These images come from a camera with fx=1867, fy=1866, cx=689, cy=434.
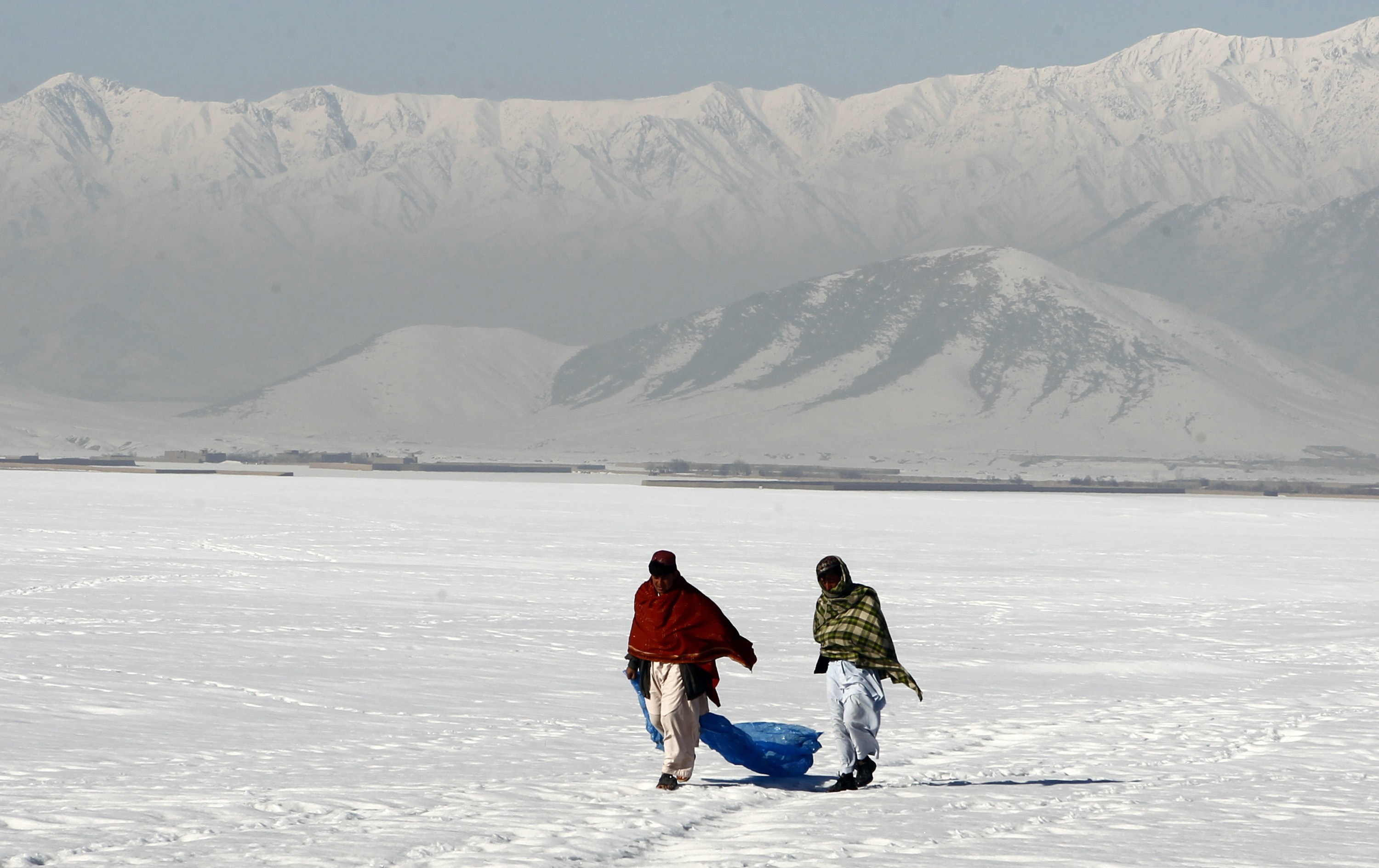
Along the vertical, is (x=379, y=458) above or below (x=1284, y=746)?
above

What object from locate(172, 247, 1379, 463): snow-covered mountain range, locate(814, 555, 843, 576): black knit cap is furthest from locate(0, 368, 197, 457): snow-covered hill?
locate(814, 555, 843, 576): black knit cap

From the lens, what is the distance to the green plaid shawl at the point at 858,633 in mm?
10672

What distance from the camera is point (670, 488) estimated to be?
80.8 m

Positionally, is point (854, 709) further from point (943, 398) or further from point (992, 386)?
point (992, 386)

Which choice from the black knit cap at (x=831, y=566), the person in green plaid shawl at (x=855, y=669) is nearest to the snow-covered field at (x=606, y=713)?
the person in green plaid shawl at (x=855, y=669)

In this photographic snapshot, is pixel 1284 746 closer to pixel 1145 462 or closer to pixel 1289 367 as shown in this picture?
pixel 1145 462

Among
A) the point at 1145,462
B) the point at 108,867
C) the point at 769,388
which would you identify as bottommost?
the point at 108,867

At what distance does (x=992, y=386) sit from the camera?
171 metres

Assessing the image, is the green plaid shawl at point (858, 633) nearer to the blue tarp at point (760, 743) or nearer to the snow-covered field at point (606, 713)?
the blue tarp at point (760, 743)

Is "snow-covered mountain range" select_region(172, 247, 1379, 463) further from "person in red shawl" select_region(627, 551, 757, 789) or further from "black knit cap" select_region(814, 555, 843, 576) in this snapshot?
"person in red shawl" select_region(627, 551, 757, 789)

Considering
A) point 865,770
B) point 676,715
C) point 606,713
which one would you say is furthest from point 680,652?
point 606,713

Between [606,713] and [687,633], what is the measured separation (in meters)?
3.57

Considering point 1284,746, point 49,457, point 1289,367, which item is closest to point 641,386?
point 1289,367

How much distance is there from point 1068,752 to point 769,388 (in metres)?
170
